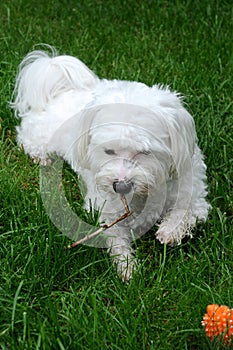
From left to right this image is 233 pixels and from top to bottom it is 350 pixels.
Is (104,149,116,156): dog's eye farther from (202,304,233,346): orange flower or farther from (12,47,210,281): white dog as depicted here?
(202,304,233,346): orange flower

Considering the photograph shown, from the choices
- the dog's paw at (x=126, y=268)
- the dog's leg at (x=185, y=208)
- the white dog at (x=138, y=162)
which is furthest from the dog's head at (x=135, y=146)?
the dog's paw at (x=126, y=268)

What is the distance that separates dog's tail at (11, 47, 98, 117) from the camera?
138 inches

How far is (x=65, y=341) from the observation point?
201 centimetres

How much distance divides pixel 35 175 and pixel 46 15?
2.26 meters

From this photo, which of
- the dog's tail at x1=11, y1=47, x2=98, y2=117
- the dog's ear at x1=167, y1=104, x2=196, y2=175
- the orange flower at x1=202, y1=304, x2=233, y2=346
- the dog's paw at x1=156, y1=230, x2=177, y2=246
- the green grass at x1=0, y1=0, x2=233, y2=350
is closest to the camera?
the orange flower at x1=202, y1=304, x2=233, y2=346

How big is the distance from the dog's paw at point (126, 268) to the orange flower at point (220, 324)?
17.9 inches

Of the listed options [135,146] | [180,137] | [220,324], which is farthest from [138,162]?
[220,324]

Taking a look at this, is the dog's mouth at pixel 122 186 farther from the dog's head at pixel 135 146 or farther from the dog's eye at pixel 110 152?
the dog's eye at pixel 110 152

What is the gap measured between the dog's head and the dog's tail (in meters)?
0.87

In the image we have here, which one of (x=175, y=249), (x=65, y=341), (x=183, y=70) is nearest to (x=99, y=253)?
(x=175, y=249)

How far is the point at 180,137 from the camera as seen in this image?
2570mm

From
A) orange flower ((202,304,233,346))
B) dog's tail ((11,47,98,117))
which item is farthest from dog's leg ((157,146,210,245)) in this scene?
dog's tail ((11,47,98,117))

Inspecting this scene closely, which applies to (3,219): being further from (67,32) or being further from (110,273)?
(67,32)

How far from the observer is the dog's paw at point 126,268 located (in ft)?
7.97
